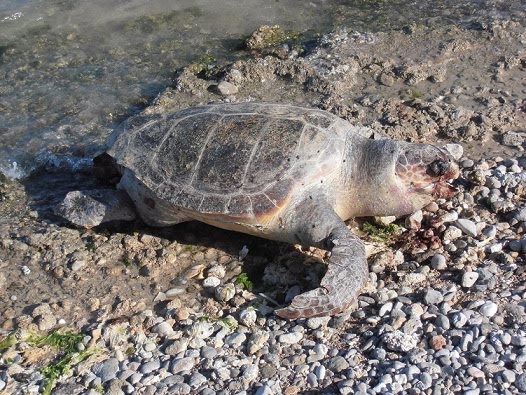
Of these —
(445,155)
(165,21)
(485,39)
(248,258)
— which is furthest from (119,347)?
(165,21)

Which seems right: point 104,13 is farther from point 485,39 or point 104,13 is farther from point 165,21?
point 485,39

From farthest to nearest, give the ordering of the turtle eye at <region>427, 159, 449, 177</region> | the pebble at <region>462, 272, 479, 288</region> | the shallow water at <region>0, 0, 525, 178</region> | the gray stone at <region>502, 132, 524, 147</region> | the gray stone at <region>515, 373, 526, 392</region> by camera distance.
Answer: the shallow water at <region>0, 0, 525, 178</region> < the gray stone at <region>502, 132, 524, 147</region> < the turtle eye at <region>427, 159, 449, 177</region> < the pebble at <region>462, 272, 479, 288</region> < the gray stone at <region>515, 373, 526, 392</region>

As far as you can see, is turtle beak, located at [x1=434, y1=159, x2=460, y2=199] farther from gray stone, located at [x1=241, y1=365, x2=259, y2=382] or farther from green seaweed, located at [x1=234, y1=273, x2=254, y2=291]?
gray stone, located at [x1=241, y1=365, x2=259, y2=382]

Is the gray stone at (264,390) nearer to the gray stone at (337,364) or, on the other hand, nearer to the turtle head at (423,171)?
the gray stone at (337,364)

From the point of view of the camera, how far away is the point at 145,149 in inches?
201

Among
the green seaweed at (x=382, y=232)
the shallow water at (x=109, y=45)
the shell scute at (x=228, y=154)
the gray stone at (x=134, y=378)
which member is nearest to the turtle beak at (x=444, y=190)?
the green seaweed at (x=382, y=232)

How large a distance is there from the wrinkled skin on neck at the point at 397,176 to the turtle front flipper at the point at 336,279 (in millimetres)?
418

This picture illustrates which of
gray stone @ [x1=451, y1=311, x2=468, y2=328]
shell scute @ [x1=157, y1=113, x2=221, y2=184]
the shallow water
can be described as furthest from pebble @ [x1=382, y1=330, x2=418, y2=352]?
the shallow water

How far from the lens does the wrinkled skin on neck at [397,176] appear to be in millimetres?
4781

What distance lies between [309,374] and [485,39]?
212 inches

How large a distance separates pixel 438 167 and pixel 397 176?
31cm

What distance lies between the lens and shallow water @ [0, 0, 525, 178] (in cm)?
694

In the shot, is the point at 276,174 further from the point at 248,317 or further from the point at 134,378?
the point at 134,378

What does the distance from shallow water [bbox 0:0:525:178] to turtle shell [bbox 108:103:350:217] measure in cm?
178
